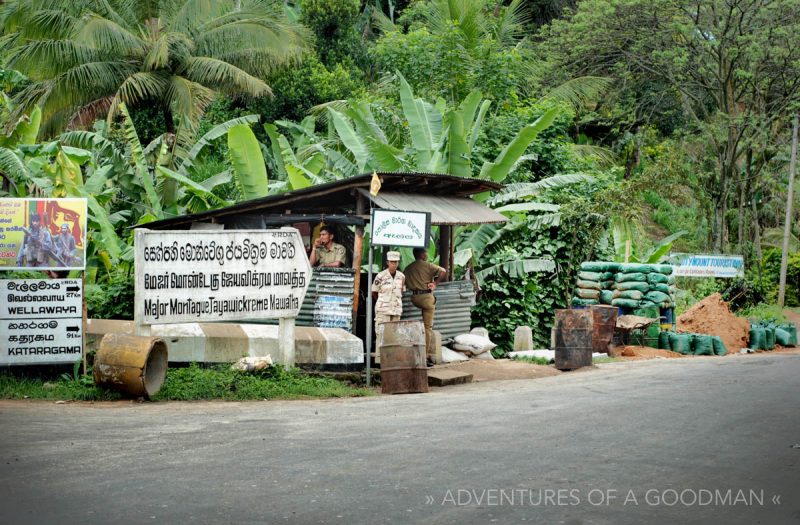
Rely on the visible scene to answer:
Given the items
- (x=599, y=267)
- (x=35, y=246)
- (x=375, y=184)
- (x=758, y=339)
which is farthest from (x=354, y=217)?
(x=758, y=339)

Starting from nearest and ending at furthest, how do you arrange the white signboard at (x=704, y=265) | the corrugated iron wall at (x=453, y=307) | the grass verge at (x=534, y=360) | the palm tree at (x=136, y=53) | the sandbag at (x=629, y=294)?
the grass verge at (x=534, y=360) < the corrugated iron wall at (x=453, y=307) < the sandbag at (x=629, y=294) < the white signboard at (x=704, y=265) < the palm tree at (x=136, y=53)

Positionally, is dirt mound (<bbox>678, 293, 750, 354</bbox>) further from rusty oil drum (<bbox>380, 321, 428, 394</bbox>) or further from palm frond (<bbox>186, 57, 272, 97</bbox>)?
palm frond (<bbox>186, 57, 272, 97</bbox>)

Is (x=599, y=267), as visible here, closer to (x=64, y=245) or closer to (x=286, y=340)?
(x=286, y=340)

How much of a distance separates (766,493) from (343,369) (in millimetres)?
8042

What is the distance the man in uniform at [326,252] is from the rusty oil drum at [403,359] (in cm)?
293

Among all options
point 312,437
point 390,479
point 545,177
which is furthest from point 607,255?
point 390,479

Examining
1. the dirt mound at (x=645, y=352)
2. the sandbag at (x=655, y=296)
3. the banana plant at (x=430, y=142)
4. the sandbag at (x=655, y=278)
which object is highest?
the banana plant at (x=430, y=142)

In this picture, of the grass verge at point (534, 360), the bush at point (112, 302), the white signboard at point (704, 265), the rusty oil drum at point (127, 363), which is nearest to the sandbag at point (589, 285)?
the grass verge at point (534, 360)

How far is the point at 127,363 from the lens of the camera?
1173cm

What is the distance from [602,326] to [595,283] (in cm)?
165

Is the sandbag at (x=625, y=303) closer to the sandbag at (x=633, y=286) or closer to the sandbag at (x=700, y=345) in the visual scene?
the sandbag at (x=633, y=286)

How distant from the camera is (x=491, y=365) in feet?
54.7

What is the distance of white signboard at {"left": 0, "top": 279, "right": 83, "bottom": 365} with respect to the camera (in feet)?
42.0

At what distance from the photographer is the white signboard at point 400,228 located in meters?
13.9
